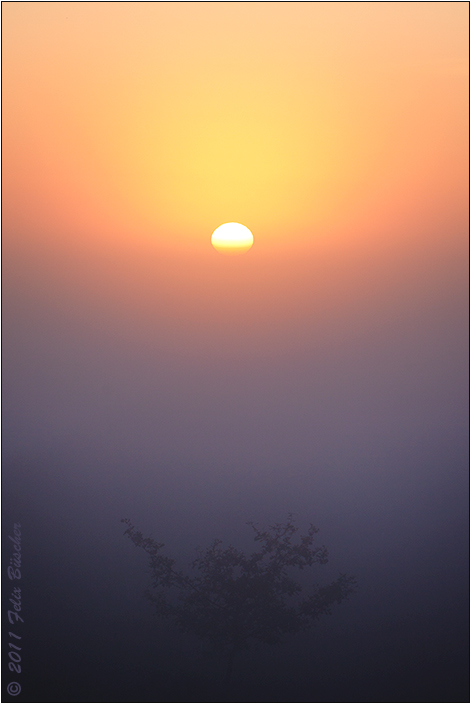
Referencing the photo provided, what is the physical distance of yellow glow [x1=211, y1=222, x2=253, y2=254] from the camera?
661cm

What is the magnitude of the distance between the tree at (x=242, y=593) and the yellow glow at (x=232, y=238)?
12.3ft

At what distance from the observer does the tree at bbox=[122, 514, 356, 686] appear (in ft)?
18.1

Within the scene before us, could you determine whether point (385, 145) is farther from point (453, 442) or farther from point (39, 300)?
point (39, 300)

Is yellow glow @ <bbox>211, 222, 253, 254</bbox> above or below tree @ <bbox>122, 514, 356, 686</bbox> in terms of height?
above

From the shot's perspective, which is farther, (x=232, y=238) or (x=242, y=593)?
(x=232, y=238)

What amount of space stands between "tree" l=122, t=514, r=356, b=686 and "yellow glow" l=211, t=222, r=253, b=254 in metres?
3.74

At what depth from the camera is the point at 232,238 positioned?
672 centimetres

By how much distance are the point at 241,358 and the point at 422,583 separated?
147 inches

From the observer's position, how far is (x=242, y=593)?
5.59 metres

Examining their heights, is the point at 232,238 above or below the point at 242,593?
above

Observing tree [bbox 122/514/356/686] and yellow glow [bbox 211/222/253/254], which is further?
yellow glow [bbox 211/222/253/254]

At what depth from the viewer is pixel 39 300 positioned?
6.28 meters

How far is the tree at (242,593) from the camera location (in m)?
5.51

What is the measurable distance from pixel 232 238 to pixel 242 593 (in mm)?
4492
